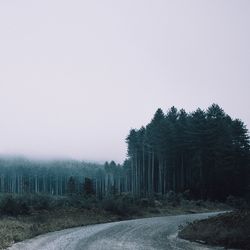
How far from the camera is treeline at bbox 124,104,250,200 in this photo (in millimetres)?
59906

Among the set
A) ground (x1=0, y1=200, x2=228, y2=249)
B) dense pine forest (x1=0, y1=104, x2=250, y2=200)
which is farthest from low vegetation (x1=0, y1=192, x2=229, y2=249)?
dense pine forest (x1=0, y1=104, x2=250, y2=200)

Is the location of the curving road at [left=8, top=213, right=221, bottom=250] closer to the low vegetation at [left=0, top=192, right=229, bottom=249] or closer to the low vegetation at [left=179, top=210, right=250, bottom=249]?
the low vegetation at [left=179, top=210, right=250, bottom=249]

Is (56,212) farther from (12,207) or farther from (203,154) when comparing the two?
(203,154)

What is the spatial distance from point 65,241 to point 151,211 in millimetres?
24026

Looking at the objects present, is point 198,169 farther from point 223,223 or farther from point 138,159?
point 223,223

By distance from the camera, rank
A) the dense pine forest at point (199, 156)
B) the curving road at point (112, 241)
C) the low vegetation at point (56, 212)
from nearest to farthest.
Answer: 1. the curving road at point (112, 241)
2. the low vegetation at point (56, 212)
3. the dense pine forest at point (199, 156)

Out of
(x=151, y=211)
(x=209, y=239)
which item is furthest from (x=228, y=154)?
(x=209, y=239)

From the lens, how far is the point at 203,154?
6366cm

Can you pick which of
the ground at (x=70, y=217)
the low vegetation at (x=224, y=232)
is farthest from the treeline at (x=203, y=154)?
the low vegetation at (x=224, y=232)

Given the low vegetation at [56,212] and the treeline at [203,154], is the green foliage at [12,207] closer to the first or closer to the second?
the low vegetation at [56,212]

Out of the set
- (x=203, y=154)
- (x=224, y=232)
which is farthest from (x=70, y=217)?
(x=203, y=154)

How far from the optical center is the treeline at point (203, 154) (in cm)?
5991

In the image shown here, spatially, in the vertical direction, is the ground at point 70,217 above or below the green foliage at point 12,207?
below

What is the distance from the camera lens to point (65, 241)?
1959cm
